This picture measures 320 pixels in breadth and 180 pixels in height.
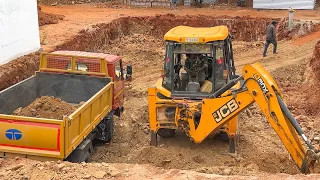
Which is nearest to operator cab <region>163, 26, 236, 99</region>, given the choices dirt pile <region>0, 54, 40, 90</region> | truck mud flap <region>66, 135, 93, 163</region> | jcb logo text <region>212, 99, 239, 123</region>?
jcb logo text <region>212, 99, 239, 123</region>

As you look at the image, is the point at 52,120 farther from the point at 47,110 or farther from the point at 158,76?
the point at 158,76

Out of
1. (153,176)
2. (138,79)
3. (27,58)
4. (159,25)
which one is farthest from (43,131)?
(159,25)

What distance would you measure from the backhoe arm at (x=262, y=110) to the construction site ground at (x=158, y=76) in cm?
48

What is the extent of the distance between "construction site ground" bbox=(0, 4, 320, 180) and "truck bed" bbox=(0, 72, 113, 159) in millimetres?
398

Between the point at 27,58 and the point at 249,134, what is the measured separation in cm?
737

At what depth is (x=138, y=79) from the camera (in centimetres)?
1714

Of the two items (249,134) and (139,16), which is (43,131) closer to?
(249,134)

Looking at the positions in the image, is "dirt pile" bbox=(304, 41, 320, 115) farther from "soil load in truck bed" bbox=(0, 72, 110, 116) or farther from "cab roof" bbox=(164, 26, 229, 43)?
"soil load in truck bed" bbox=(0, 72, 110, 116)

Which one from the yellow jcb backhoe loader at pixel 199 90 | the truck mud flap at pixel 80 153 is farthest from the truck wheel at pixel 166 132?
the truck mud flap at pixel 80 153

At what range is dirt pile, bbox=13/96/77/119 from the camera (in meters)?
8.91

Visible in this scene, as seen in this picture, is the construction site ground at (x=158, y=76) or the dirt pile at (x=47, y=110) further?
the dirt pile at (x=47, y=110)

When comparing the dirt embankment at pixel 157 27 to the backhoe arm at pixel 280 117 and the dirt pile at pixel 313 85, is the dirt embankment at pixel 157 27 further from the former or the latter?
the backhoe arm at pixel 280 117

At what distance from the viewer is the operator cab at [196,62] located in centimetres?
926

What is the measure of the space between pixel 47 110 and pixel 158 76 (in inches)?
342
